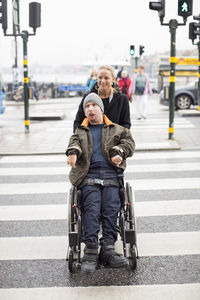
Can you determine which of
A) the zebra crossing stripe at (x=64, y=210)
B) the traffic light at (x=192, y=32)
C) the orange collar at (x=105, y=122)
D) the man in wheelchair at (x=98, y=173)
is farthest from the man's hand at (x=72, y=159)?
the traffic light at (x=192, y=32)

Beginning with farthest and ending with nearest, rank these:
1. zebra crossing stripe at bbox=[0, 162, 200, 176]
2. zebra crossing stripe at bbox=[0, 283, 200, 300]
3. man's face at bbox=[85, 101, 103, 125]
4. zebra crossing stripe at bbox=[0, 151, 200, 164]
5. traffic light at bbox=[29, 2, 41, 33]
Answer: traffic light at bbox=[29, 2, 41, 33] < zebra crossing stripe at bbox=[0, 151, 200, 164] < zebra crossing stripe at bbox=[0, 162, 200, 176] < man's face at bbox=[85, 101, 103, 125] < zebra crossing stripe at bbox=[0, 283, 200, 300]

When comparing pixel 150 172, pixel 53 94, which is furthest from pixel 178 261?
pixel 53 94

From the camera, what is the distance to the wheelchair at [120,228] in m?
3.93

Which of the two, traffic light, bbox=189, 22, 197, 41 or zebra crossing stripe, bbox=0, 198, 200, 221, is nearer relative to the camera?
zebra crossing stripe, bbox=0, 198, 200, 221

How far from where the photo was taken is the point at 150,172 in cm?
824

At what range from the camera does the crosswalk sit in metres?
3.75

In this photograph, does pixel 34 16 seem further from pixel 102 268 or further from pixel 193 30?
pixel 102 268

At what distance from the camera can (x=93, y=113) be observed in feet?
13.9

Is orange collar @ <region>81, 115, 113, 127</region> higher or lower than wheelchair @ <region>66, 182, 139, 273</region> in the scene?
higher

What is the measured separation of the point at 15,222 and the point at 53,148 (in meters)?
5.19

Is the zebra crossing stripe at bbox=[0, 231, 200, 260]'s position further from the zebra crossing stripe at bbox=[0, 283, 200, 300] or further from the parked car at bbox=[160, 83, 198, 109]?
the parked car at bbox=[160, 83, 198, 109]

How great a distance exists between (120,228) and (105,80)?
54.3 inches

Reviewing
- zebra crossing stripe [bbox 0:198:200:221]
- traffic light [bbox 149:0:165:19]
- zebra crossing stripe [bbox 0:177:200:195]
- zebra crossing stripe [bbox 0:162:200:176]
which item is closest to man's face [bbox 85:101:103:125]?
zebra crossing stripe [bbox 0:198:200:221]

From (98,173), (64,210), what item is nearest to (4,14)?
(64,210)
